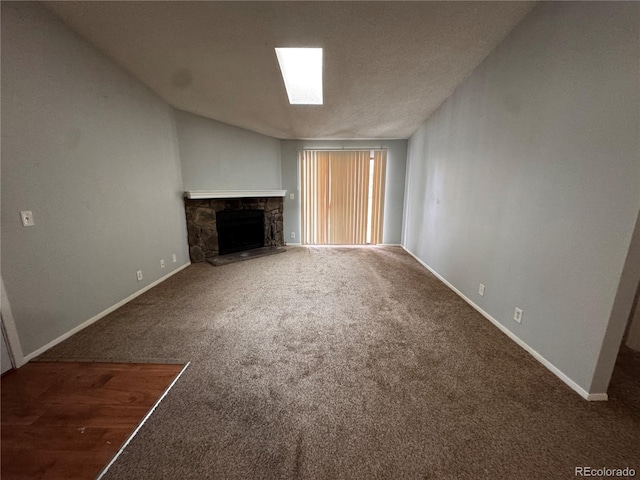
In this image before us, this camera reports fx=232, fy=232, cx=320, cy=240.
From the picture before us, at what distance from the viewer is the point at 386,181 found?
500 centimetres

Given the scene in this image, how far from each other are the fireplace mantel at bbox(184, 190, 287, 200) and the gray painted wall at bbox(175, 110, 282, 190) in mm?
163

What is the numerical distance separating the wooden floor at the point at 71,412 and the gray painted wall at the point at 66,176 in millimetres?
450

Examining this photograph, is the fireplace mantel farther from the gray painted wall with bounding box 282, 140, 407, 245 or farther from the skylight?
the skylight

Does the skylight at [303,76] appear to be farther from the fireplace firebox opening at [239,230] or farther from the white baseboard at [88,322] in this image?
the white baseboard at [88,322]

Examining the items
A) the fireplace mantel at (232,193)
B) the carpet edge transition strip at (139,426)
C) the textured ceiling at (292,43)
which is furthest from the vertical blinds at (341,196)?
the carpet edge transition strip at (139,426)

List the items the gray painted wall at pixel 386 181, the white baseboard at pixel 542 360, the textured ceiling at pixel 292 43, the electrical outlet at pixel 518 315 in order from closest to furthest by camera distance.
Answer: the white baseboard at pixel 542 360
the textured ceiling at pixel 292 43
the electrical outlet at pixel 518 315
the gray painted wall at pixel 386 181

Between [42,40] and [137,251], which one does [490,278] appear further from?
[42,40]

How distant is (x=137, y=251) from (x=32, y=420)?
5.81ft

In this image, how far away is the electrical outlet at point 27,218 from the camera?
163cm

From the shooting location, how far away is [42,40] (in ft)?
5.65

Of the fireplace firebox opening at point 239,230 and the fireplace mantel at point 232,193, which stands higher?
the fireplace mantel at point 232,193

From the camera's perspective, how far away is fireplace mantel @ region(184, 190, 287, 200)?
3631 millimetres

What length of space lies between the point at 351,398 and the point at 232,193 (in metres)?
3.67

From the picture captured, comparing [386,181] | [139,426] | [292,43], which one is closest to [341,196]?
[386,181]
